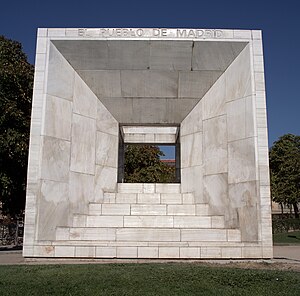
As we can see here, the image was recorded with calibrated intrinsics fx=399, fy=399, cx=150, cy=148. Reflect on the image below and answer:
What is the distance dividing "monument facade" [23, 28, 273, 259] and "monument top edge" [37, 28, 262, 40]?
0.10 ft

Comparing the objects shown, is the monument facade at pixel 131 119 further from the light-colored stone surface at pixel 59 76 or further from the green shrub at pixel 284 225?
the green shrub at pixel 284 225

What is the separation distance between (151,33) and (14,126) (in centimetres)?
716

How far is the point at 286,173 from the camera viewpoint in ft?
123

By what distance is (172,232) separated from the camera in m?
9.83

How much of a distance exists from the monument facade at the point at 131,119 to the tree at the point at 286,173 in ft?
83.6

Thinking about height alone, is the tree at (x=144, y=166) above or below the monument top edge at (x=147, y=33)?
below

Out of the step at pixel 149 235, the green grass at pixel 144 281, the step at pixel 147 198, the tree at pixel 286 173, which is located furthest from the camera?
the tree at pixel 286 173

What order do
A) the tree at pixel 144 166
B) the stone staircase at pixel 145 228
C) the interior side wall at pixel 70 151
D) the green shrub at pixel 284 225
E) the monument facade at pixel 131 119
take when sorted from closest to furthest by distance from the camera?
the stone staircase at pixel 145 228, the monument facade at pixel 131 119, the interior side wall at pixel 70 151, the green shrub at pixel 284 225, the tree at pixel 144 166

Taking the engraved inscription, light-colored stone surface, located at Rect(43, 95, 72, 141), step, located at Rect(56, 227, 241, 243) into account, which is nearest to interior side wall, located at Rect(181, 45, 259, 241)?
step, located at Rect(56, 227, 241, 243)

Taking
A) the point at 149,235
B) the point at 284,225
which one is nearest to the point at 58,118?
the point at 149,235

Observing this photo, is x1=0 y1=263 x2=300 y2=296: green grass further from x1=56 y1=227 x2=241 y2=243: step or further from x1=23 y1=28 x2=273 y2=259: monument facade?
x1=23 y1=28 x2=273 y2=259: monument facade

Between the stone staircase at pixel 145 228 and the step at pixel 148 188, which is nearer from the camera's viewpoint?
the stone staircase at pixel 145 228

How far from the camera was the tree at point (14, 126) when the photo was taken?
15070 mm

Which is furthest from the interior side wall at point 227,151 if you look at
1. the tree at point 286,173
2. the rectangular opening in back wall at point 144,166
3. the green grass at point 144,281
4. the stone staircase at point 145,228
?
the tree at point 286,173
